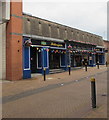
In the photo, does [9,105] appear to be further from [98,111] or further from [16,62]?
[16,62]

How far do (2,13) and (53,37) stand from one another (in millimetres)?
7268

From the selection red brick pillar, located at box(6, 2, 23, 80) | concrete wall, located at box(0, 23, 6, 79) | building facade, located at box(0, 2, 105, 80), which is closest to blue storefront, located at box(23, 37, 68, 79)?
building facade, located at box(0, 2, 105, 80)

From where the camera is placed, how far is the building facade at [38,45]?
47.0 feet

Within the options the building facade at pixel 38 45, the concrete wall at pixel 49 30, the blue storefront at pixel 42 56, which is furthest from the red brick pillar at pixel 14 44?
the concrete wall at pixel 49 30

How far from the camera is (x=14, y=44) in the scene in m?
14.3

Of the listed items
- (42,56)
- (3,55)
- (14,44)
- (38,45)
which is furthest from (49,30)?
(3,55)

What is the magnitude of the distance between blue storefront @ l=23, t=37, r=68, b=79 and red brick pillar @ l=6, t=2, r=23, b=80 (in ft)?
2.51

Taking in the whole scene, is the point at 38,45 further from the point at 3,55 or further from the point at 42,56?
the point at 3,55

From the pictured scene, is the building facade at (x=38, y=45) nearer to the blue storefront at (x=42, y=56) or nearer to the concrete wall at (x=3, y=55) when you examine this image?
the blue storefront at (x=42, y=56)

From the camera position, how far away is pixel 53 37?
19.8 meters

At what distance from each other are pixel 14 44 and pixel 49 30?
6.28 meters

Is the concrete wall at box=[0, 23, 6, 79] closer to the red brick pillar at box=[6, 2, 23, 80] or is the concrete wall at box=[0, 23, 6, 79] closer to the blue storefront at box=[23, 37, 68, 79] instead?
the red brick pillar at box=[6, 2, 23, 80]

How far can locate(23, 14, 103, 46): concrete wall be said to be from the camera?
16.3 m

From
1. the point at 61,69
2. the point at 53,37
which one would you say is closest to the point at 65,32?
the point at 53,37
